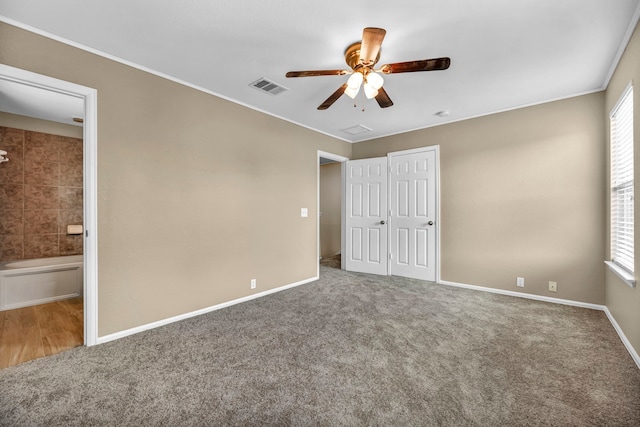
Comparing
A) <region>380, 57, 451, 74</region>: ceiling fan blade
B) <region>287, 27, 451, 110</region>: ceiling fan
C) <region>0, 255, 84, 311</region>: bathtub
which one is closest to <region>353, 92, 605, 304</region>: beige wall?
<region>287, 27, 451, 110</region>: ceiling fan

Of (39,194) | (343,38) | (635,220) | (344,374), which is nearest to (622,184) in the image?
(635,220)

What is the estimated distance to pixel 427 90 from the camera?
3.16 metres

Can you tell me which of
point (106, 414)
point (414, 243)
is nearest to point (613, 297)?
point (414, 243)

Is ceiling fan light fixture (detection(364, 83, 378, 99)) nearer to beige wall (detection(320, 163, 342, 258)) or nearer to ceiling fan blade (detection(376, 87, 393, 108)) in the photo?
ceiling fan blade (detection(376, 87, 393, 108))

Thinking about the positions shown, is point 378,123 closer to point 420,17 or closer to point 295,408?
point 420,17

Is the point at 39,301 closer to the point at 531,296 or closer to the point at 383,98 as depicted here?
the point at 383,98

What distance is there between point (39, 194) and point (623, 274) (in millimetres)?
6914

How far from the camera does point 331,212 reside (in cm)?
719

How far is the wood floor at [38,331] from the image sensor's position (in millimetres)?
2273

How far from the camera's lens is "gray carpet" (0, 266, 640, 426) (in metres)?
1.57

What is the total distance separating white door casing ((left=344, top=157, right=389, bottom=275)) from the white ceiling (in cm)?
196

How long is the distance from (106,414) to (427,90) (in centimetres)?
389

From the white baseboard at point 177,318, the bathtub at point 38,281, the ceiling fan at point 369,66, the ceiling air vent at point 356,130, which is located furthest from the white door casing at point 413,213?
the bathtub at point 38,281

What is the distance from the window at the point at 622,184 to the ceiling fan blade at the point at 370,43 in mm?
2178
